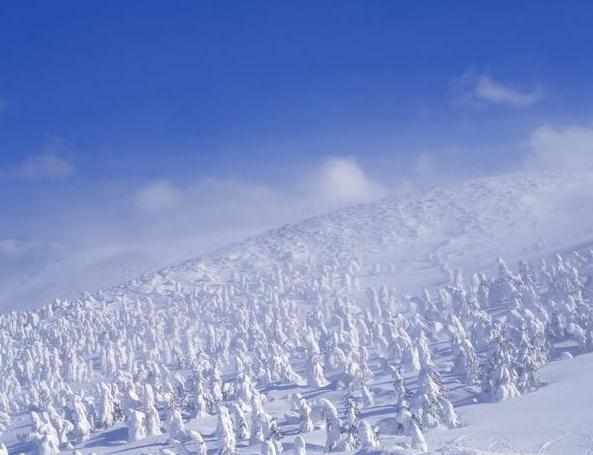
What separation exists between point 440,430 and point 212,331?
12141cm

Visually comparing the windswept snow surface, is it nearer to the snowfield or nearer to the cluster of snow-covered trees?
the snowfield

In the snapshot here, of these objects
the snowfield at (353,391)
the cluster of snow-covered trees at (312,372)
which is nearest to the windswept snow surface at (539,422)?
the snowfield at (353,391)

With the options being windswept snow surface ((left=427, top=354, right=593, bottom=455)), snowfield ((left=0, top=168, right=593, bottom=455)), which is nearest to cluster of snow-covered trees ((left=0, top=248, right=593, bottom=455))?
snowfield ((left=0, top=168, right=593, bottom=455))

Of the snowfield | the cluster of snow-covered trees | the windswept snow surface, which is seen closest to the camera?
the windswept snow surface

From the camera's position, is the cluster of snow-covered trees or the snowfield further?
the cluster of snow-covered trees

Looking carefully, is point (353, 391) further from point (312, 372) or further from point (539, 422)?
point (539, 422)

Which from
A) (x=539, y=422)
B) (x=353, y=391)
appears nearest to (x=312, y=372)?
(x=353, y=391)

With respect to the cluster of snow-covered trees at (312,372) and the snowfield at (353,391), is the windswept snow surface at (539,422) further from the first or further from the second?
the cluster of snow-covered trees at (312,372)

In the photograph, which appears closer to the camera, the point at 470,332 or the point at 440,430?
the point at 440,430

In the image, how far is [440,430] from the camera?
74375 mm

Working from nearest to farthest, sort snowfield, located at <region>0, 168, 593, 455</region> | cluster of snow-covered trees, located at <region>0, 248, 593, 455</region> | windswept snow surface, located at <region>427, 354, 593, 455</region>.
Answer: windswept snow surface, located at <region>427, 354, 593, 455</region> → snowfield, located at <region>0, 168, 593, 455</region> → cluster of snow-covered trees, located at <region>0, 248, 593, 455</region>

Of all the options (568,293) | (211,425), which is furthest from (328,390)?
(568,293)

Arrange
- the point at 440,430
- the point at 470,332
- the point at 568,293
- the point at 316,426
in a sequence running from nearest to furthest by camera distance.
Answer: the point at 440,430 → the point at 316,426 → the point at 470,332 → the point at 568,293

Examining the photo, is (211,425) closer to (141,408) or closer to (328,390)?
(141,408)
